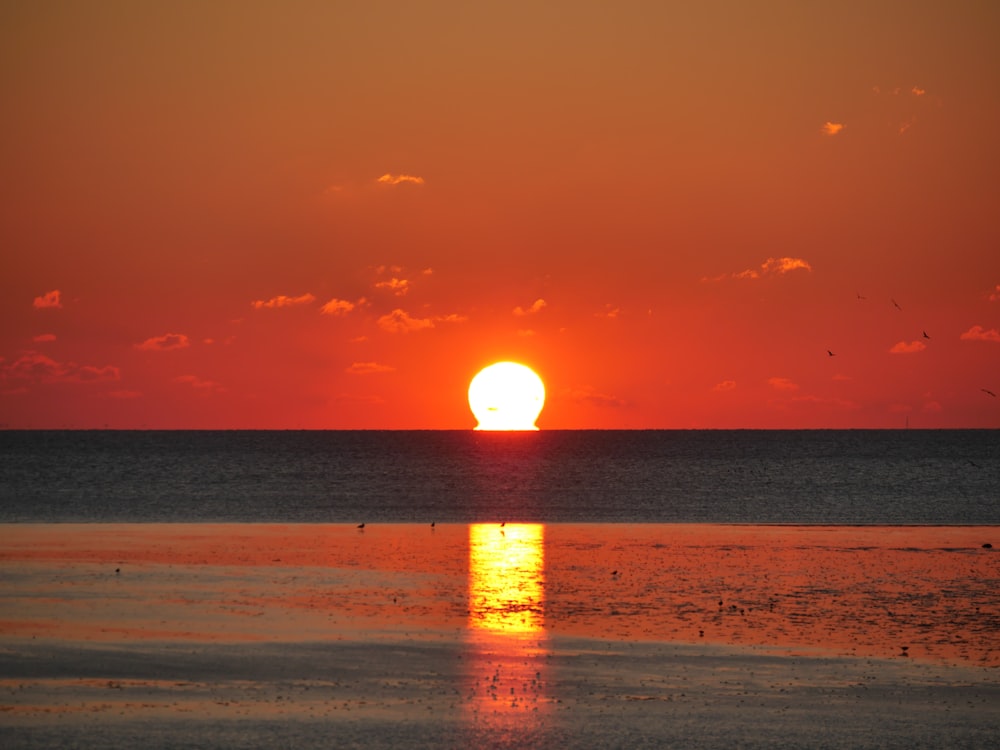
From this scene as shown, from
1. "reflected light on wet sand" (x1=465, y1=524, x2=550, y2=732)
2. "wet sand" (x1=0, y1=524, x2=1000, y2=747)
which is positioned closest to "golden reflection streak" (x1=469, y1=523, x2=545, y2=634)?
"reflected light on wet sand" (x1=465, y1=524, x2=550, y2=732)

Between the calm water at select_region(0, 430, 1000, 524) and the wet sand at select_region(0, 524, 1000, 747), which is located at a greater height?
the calm water at select_region(0, 430, 1000, 524)

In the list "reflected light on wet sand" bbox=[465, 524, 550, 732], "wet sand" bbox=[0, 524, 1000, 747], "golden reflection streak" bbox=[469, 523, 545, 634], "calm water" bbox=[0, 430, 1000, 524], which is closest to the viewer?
"wet sand" bbox=[0, 524, 1000, 747]

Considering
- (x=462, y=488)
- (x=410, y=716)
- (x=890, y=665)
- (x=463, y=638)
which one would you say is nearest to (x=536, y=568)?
(x=463, y=638)

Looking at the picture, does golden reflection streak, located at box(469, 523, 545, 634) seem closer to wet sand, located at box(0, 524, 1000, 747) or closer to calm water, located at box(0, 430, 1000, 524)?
wet sand, located at box(0, 524, 1000, 747)

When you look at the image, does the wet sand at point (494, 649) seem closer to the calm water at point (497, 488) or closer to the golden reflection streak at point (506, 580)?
the golden reflection streak at point (506, 580)

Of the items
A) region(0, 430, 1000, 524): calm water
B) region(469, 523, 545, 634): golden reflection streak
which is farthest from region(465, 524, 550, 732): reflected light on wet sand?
region(0, 430, 1000, 524): calm water

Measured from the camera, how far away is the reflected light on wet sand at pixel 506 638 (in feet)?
72.4

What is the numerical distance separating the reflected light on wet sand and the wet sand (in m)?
0.08

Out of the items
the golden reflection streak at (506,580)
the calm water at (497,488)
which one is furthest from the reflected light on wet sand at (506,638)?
the calm water at (497,488)

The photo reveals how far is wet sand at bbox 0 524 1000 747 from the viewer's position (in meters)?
20.8

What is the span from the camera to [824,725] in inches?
831

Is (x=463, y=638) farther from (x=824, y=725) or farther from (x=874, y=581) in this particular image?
(x=874, y=581)

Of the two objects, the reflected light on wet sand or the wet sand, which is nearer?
the wet sand

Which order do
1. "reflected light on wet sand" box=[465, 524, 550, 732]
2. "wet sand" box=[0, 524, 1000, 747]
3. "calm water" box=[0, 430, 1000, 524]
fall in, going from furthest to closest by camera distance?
"calm water" box=[0, 430, 1000, 524]
"reflected light on wet sand" box=[465, 524, 550, 732]
"wet sand" box=[0, 524, 1000, 747]
